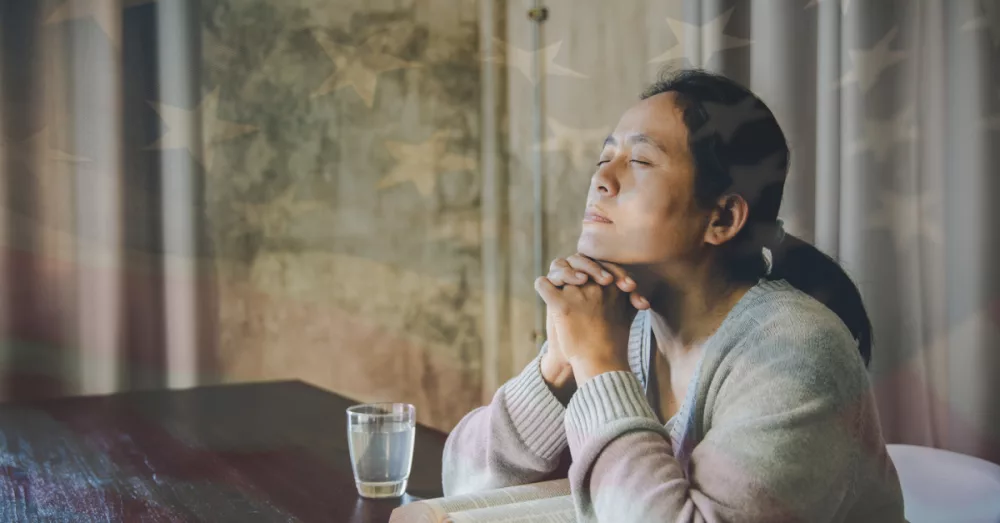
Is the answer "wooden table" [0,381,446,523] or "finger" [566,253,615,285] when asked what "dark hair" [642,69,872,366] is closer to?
"finger" [566,253,615,285]

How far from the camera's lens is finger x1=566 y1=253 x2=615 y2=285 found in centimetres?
80

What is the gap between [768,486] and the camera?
2.08ft

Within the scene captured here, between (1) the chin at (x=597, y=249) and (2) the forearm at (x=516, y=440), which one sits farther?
(2) the forearm at (x=516, y=440)

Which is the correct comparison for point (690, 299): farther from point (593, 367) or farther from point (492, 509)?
point (492, 509)

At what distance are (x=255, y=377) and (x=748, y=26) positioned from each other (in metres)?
1.74

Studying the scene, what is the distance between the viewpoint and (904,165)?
1402 millimetres

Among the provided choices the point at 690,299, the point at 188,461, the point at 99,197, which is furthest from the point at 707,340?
the point at 99,197

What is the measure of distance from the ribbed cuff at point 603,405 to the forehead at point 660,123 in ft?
0.64

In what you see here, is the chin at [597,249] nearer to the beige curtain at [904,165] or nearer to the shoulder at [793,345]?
the shoulder at [793,345]

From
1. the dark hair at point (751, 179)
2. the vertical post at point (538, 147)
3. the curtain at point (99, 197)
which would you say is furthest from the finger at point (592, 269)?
the curtain at point (99, 197)

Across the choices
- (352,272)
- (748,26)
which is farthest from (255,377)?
(748,26)

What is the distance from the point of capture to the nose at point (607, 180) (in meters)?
0.79
